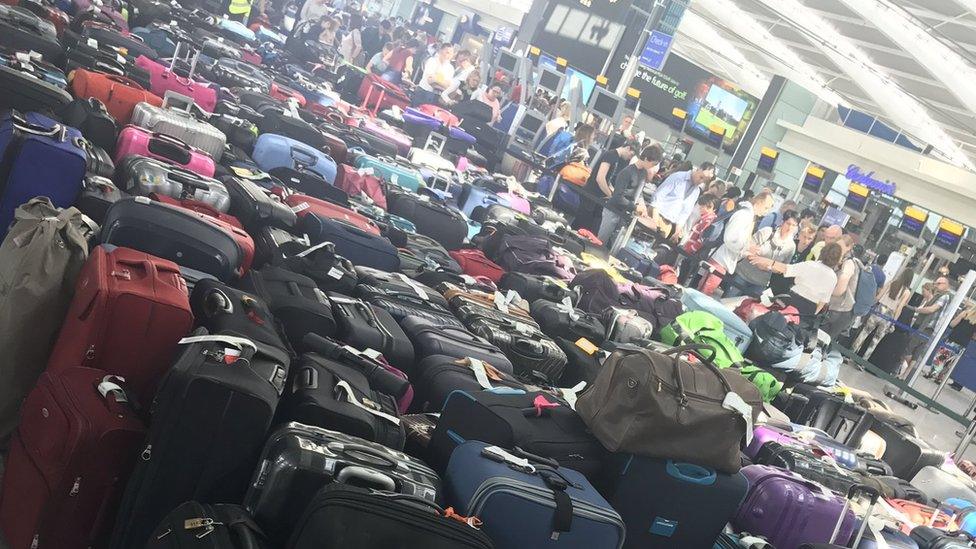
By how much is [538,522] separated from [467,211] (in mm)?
5878

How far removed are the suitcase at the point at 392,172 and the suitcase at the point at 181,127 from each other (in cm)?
162

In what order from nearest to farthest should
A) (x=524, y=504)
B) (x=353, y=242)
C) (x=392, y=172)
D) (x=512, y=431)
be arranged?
(x=524, y=504) < (x=512, y=431) < (x=353, y=242) < (x=392, y=172)

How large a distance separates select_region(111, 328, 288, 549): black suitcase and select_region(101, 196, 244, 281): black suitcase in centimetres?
103

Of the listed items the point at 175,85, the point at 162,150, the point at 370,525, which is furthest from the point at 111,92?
the point at 370,525

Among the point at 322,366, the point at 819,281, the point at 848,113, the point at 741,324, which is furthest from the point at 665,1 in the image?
the point at 848,113

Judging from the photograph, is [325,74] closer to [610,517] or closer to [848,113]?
[610,517]

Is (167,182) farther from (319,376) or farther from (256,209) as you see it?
(319,376)

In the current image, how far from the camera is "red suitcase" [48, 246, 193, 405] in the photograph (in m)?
2.85

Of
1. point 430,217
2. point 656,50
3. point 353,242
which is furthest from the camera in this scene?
point 656,50

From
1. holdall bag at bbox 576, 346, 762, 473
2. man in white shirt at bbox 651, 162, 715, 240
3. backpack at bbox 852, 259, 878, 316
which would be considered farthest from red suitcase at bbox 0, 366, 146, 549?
man in white shirt at bbox 651, 162, 715, 240

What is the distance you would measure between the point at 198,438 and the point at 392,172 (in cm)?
493

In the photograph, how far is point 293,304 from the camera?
3643 mm

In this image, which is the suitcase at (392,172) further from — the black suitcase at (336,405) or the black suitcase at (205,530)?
the black suitcase at (205,530)

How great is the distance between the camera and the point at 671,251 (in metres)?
11.4
